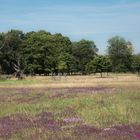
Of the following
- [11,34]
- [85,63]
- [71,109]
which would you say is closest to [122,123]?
[71,109]

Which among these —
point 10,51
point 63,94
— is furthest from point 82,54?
point 63,94

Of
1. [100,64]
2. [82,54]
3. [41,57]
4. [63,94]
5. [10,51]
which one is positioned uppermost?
[82,54]

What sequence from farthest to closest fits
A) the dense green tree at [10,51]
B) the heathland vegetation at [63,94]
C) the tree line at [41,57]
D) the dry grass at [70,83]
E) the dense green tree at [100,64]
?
the dense green tree at [10,51]
the dense green tree at [100,64]
the tree line at [41,57]
the dry grass at [70,83]
the heathland vegetation at [63,94]

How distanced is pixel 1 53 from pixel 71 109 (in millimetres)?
119627

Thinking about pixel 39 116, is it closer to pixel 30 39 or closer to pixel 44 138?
pixel 44 138

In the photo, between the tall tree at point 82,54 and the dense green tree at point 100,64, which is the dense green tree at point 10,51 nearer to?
the dense green tree at point 100,64

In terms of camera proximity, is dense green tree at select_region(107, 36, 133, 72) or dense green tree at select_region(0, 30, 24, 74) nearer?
dense green tree at select_region(0, 30, 24, 74)

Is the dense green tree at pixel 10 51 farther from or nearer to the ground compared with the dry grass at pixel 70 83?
farther from the ground

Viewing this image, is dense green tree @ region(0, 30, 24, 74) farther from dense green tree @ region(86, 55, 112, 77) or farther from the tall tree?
the tall tree

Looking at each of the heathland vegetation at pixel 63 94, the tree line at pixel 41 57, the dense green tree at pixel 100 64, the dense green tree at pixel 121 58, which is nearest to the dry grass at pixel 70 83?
the heathland vegetation at pixel 63 94

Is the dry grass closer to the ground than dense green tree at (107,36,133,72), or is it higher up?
closer to the ground

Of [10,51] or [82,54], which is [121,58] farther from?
[10,51]

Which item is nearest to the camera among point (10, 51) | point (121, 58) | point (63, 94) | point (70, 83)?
point (63, 94)

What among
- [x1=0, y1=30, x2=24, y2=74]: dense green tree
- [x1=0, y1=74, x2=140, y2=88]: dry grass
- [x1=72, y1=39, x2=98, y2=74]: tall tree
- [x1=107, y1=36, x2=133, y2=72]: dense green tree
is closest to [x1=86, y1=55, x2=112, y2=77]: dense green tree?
[x1=72, y1=39, x2=98, y2=74]: tall tree
